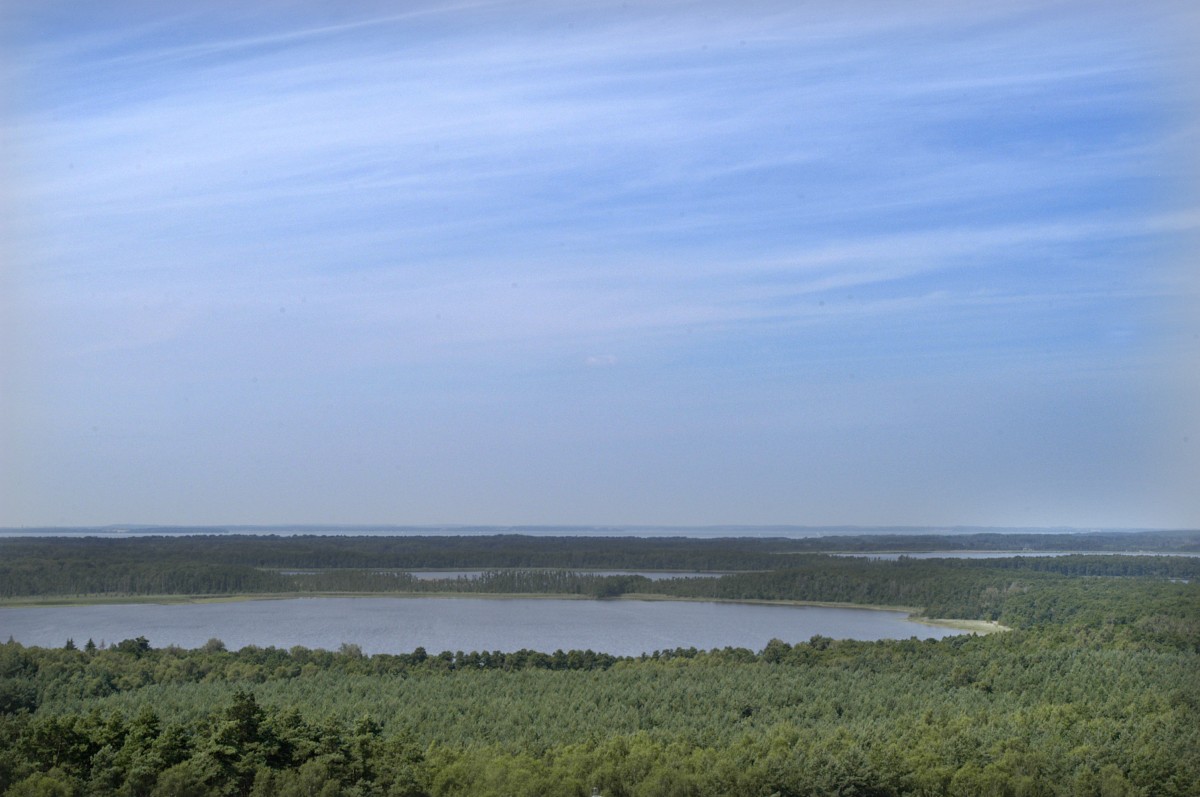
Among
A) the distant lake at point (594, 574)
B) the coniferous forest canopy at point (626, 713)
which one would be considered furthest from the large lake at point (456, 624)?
the distant lake at point (594, 574)

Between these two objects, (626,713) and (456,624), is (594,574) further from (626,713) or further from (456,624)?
(626,713)

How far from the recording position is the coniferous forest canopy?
33.3 feet

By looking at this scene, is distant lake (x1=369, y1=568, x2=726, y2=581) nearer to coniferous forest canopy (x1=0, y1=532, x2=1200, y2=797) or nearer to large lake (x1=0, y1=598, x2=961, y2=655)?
large lake (x1=0, y1=598, x2=961, y2=655)

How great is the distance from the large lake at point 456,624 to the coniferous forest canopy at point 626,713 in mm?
1174

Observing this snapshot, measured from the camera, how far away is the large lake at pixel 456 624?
25922 millimetres

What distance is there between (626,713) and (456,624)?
18.5 meters

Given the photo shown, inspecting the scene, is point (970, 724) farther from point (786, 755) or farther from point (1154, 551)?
point (1154, 551)

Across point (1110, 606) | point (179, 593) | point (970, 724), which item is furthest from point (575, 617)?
point (970, 724)

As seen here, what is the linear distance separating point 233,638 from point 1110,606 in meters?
19.4

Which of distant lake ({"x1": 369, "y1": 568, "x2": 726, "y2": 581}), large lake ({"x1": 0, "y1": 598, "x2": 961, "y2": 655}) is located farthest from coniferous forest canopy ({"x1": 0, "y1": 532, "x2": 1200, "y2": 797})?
distant lake ({"x1": 369, "y1": 568, "x2": 726, "y2": 581})

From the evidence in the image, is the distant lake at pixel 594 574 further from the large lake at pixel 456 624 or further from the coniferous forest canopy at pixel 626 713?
the coniferous forest canopy at pixel 626 713

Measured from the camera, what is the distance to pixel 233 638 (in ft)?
89.0

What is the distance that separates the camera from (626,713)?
1495 centimetres

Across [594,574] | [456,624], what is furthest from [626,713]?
[594,574]
